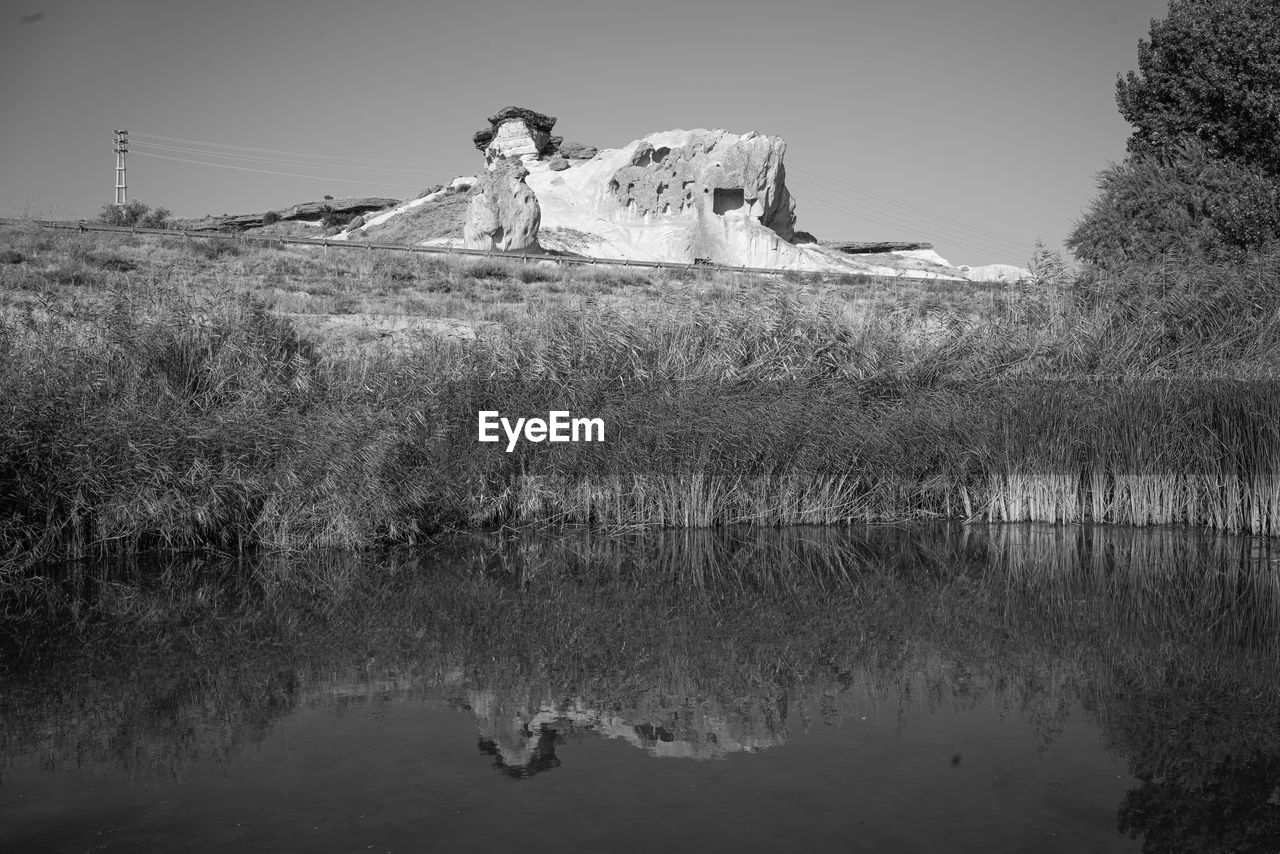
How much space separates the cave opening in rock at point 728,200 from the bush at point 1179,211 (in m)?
28.7

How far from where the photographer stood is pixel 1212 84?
27.0m

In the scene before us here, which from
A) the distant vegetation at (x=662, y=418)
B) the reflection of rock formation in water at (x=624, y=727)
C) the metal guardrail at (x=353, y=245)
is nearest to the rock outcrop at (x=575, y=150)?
the metal guardrail at (x=353, y=245)

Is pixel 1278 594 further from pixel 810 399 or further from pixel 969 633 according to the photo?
pixel 810 399

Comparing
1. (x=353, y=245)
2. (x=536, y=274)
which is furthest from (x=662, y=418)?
(x=353, y=245)

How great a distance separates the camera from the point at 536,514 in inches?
542

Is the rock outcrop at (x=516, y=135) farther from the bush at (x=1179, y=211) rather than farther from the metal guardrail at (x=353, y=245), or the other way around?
the bush at (x=1179, y=211)

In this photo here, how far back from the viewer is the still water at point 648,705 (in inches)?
227

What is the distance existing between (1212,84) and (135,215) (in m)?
56.9

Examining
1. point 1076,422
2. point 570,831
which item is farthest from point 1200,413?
point 570,831

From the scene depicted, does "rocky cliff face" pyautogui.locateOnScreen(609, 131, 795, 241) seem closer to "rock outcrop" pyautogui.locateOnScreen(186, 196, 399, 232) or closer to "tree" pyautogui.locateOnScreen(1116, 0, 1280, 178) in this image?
"rock outcrop" pyautogui.locateOnScreen(186, 196, 399, 232)

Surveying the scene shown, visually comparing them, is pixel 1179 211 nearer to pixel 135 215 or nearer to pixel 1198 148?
pixel 1198 148

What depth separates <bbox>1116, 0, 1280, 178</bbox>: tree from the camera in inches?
998

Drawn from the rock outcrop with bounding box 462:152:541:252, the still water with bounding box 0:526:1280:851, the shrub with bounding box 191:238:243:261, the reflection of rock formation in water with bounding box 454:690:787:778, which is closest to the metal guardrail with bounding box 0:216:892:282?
the shrub with bounding box 191:238:243:261

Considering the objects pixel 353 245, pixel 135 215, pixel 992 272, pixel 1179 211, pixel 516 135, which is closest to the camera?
pixel 1179 211
